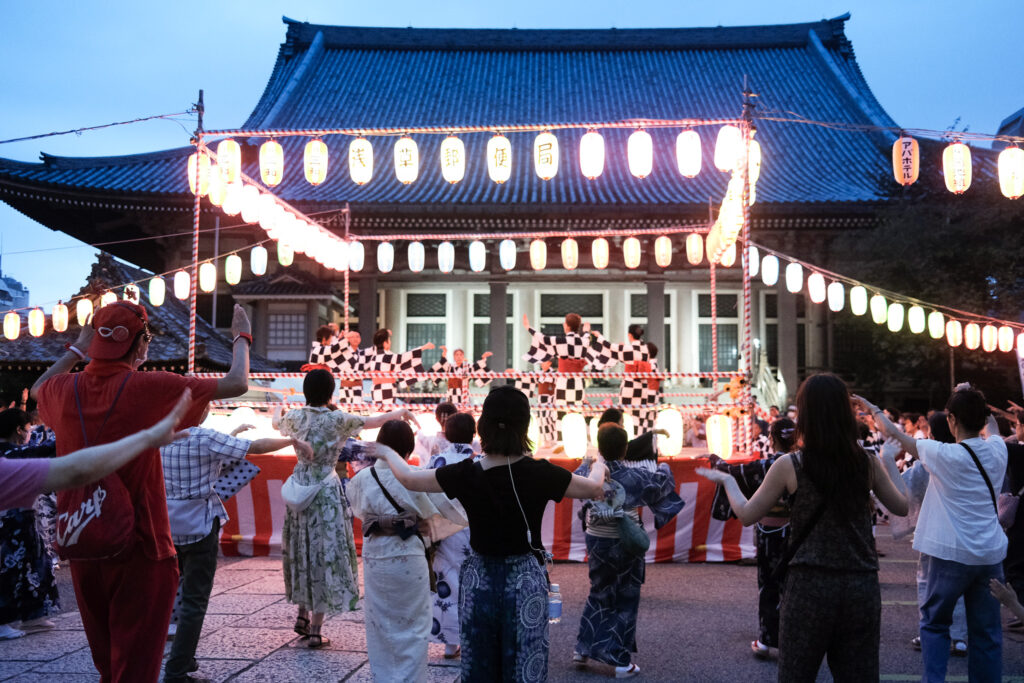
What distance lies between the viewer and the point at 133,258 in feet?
63.1

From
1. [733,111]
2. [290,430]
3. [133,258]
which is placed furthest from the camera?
[733,111]

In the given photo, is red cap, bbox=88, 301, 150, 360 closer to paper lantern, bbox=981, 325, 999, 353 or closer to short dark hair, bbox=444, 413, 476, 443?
short dark hair, bbox=444, 413, 476, 443

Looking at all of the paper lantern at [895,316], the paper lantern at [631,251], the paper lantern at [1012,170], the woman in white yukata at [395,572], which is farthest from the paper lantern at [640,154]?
the woman in white yukata at [395,572]

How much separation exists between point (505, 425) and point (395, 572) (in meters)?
1.51

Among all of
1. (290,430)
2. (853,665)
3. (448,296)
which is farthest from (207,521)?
(448,296)

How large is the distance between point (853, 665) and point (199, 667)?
360 cm

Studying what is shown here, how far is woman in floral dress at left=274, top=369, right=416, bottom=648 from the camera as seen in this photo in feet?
16.9

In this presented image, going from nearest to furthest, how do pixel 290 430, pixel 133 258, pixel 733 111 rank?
pixel 290 430 → pixel 133 258 → pixel 733 111

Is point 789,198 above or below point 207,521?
above

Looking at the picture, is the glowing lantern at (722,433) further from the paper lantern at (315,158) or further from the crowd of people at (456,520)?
the paper lantern at (315,158)

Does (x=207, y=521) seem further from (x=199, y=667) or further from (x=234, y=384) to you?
(x=234, y=384)

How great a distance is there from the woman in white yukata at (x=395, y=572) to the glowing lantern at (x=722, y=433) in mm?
5497

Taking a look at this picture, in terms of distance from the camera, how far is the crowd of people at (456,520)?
2855mm

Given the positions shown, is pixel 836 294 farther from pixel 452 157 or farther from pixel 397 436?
pixel 397 436
